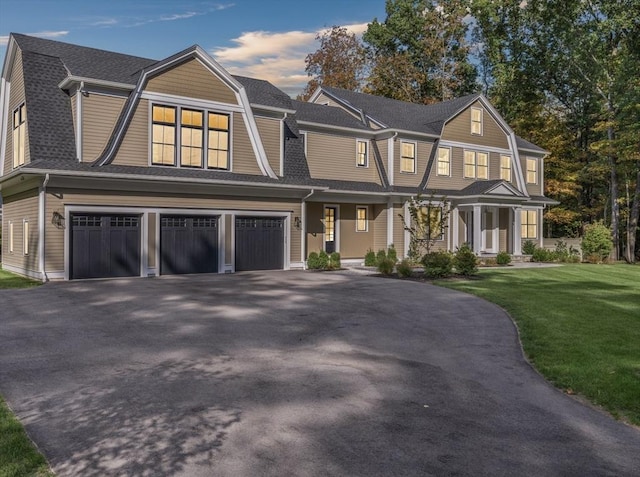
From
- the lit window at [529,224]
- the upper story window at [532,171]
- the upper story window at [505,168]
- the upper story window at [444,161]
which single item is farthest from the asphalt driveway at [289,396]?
the upper story window at [532,171]

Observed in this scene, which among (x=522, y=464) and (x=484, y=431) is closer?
(x=522, y=464)

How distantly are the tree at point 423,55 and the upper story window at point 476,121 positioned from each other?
14.6 m

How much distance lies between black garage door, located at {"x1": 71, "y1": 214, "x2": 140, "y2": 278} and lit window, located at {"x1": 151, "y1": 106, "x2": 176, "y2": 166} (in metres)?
2.30

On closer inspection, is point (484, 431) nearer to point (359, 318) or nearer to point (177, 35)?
point (359, 318)

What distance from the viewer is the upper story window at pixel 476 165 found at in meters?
28.2

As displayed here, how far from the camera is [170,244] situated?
58.6ft

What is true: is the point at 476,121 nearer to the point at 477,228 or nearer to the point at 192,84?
the point at 477,228

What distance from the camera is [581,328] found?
9.86 meters

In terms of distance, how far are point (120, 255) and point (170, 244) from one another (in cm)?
173

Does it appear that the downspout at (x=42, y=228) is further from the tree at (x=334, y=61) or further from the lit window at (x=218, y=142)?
the tree at (x=334, y=61)

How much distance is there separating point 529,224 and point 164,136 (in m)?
22.6

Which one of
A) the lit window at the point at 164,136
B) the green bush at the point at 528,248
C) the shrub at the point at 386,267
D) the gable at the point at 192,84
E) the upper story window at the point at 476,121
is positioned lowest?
the shrub at the point at 386,267

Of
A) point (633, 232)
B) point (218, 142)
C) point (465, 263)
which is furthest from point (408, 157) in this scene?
point (633, 232)

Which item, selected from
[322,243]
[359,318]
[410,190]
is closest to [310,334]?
[359,318]
